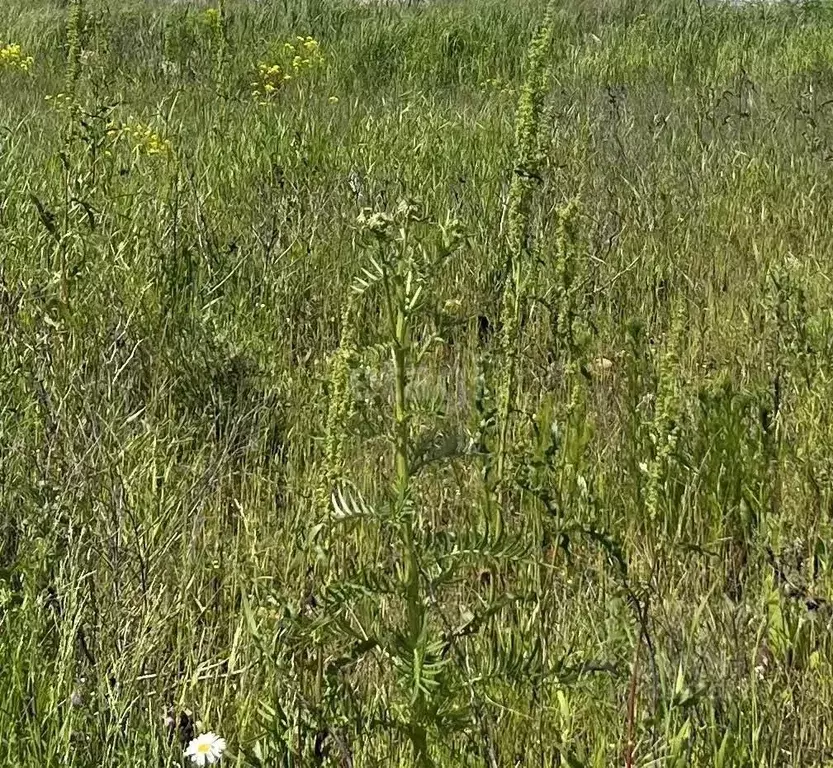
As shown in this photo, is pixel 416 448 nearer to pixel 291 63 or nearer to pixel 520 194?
pixel 520 194

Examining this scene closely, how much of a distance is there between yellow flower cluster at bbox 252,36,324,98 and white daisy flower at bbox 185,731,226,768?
178 inches

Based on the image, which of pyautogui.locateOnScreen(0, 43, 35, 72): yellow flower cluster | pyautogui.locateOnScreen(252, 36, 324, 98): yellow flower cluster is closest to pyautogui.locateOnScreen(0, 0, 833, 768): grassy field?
pyautogui.locateOnScreen(0, 43, 35, 72): yellow flower cluster

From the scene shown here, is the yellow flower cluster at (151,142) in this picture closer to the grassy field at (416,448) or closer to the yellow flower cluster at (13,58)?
the grassy field at (416,448)

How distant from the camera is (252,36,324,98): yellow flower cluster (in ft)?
18.9

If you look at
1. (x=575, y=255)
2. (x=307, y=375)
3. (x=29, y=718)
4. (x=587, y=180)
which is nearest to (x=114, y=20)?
(x=587, y=180)

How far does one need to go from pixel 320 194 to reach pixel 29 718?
2.46m

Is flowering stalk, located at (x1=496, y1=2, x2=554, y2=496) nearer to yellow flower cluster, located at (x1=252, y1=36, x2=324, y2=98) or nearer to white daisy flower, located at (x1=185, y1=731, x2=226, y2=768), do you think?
white daisy flower, located at (x1=185, y1=731, x2=226, y2=768)

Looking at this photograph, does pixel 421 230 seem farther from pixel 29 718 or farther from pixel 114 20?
pixel 114 20

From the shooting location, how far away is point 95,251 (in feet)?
9.36

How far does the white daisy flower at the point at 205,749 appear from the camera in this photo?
1.36m

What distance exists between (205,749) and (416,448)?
498 millimetres

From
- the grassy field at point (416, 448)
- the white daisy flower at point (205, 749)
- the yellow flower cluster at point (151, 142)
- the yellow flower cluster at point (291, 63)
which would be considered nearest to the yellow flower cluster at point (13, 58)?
the grassy field at point (416, 448)

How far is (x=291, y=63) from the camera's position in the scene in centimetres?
654

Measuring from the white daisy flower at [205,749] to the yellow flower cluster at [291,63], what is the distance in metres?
4.53
